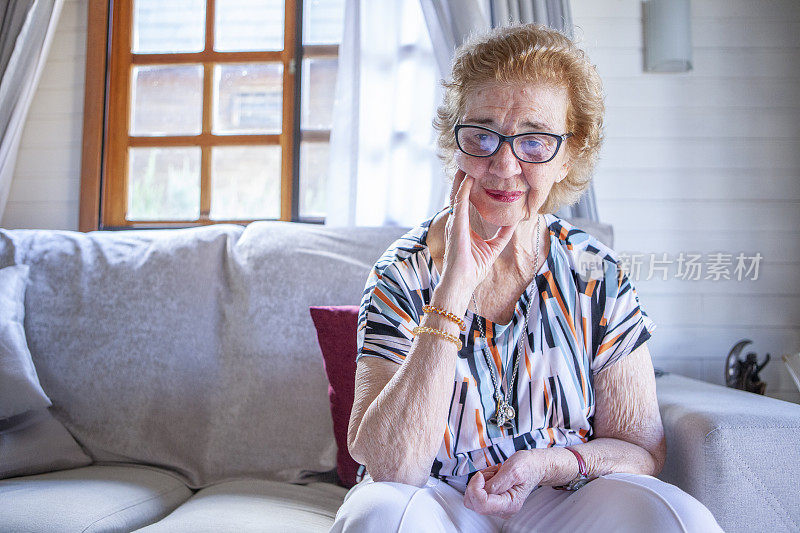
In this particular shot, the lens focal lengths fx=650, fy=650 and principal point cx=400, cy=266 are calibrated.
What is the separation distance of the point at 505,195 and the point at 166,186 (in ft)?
7.06

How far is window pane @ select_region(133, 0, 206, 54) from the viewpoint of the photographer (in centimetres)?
296

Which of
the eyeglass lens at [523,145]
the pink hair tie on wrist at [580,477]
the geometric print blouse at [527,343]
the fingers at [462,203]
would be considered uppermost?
the eyeglass lens at [523,145]

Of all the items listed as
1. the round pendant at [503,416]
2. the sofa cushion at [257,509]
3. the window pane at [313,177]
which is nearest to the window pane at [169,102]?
the window pane at [313,177]

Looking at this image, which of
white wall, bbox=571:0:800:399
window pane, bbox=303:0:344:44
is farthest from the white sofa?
window pane, bbox=303:0:344:44

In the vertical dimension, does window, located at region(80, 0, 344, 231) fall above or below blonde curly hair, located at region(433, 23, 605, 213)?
above

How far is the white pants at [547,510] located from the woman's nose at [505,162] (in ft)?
1.85

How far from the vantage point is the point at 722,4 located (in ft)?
8.57

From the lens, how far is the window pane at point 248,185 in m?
2.93

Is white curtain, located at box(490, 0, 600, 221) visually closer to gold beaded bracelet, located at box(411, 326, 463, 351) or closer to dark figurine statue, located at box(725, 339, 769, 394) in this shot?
dark figurine statue, located at box(725, 339, 769, 394)

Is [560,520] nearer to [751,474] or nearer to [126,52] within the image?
[751,474]

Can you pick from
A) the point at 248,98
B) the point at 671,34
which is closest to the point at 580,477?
the point at 671,34

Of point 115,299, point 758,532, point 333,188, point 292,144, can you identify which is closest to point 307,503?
point 115,299

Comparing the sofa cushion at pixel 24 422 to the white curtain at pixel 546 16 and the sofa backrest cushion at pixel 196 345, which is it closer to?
the sofa backrest cushion at pixel 196 345

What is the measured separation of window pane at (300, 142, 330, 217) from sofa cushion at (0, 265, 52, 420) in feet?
4.15
